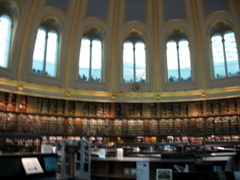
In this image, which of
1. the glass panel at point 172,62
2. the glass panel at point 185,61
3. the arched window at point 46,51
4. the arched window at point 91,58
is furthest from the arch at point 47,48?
the glass panel at point 185,61

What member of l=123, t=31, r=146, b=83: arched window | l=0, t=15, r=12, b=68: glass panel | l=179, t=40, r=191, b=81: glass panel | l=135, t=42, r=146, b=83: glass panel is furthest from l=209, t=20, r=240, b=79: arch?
l=0, t=15, r=12, b=68: glass panel

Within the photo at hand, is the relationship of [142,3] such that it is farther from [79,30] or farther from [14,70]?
[14,70]

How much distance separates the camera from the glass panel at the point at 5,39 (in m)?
16.3

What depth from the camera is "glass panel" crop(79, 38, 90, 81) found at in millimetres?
19672

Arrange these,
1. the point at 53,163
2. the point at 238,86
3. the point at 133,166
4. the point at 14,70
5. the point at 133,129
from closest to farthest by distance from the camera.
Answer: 1. the point at 53,163
2. the point at 133,166
3. the point at 14,70
4. the point at 238,86
5. the point at 133,129

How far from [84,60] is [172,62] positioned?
708cm

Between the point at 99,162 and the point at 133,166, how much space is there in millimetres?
1132

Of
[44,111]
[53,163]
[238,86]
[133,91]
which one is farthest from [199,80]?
[53,163]

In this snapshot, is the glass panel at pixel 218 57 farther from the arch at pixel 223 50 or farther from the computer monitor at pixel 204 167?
the computer monitor at pixel 204 167

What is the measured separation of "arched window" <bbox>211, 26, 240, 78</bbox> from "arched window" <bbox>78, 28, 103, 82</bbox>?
8960mm

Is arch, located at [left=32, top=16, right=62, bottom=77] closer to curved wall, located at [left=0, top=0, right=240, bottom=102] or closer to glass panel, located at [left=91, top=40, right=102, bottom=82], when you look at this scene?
curved wall, located at [left=0, top=0, right=240, bottom=102]

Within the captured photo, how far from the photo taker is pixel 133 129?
Result: 19.0 metres

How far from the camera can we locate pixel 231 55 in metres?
19.0

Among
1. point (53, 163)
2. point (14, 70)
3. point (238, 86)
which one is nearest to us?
point (53, 163)
